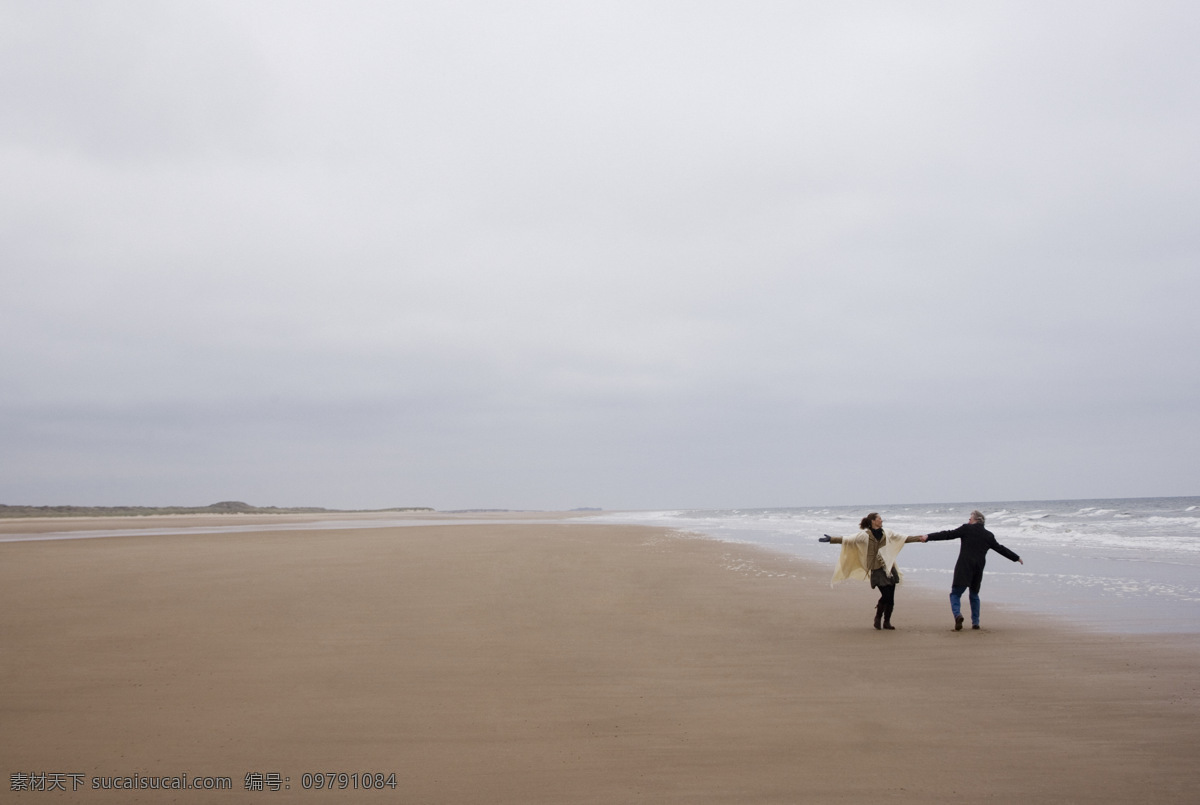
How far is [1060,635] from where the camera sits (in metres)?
9.38

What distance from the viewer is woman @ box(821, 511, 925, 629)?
10.6 m

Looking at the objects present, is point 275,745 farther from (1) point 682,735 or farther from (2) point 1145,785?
(2) point 1145,785

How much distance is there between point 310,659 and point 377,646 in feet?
2.80

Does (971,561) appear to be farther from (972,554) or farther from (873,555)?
(873,555)

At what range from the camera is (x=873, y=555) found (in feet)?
35.9

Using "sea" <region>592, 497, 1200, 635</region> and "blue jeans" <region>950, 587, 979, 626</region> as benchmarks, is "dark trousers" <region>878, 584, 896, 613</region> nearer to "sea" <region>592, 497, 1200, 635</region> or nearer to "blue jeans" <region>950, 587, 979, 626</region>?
"blue jeans" <region>950, 587, 979, 626</region>

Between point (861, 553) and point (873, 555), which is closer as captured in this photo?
point (873, 555)

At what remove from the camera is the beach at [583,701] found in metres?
4.93

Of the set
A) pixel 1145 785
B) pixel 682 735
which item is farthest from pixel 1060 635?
pixel 682 735

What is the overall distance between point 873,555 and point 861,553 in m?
0.19

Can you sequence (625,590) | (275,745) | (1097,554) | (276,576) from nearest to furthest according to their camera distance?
(275,745), (625,590), (276,576), (1097,554)

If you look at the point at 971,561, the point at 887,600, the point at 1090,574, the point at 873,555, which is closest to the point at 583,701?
the point at 887,600

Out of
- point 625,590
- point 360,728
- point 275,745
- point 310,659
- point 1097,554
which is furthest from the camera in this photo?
point 1097,554

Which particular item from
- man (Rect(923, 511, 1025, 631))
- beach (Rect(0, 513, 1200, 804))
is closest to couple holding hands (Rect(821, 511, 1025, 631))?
man (Rect(923, 511, 1025, 631))
